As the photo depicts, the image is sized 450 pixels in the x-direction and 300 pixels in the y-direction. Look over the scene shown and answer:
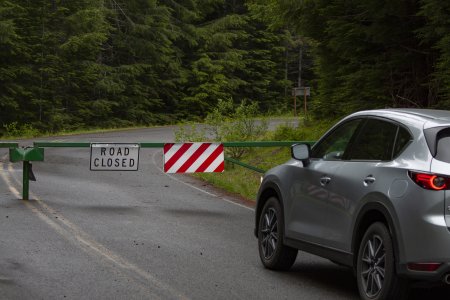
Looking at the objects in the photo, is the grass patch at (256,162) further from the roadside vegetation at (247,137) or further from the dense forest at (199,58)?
the dense forest at (199,58)

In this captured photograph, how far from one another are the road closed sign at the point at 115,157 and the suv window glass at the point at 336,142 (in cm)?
818

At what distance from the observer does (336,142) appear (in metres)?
9.68

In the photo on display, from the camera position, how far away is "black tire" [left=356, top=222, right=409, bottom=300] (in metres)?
7.74

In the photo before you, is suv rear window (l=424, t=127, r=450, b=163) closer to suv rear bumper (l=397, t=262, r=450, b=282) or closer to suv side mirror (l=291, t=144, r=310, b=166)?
suv rear bumper (l=397, t=262, r=450, b=282)

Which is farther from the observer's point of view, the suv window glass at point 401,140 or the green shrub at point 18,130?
the green shrub at point 18,130

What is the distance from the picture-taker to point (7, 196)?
1788cm

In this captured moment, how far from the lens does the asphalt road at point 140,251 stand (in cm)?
912

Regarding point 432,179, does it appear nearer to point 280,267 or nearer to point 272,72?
point 280,267

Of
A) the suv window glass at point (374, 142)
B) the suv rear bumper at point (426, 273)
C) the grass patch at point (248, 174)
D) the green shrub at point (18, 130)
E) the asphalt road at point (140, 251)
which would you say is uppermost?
the suv window glass at point (374, 142)

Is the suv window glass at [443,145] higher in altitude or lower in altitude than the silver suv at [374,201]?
higher

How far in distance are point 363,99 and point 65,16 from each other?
32.5 m

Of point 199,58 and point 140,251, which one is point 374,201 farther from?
point 199,58

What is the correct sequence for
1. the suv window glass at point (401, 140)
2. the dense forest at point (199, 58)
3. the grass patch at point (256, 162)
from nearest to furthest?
1. the suv window glass at point (401, 140)
2. the dense forest at point (199, 58)
3. the grass patch at point (256, 162)

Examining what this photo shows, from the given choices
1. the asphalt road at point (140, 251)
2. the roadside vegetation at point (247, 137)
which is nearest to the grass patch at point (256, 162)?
the roadside vegetation at point (247, 137)
